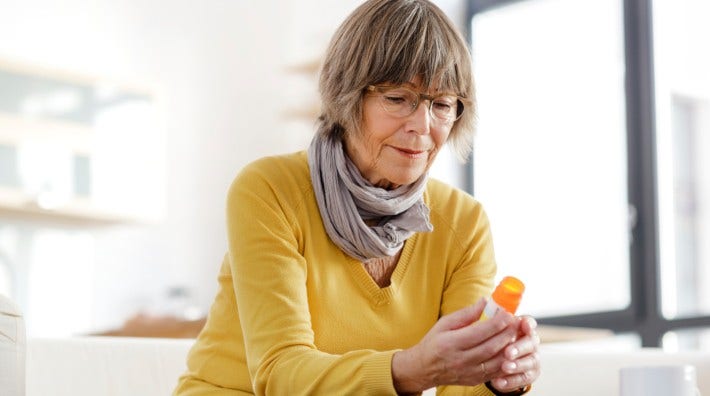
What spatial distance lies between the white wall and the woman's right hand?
3.56 metres

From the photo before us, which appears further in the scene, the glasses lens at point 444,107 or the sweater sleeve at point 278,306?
the glasses lens at point 444,107

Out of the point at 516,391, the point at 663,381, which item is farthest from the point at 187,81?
the point at 663,381

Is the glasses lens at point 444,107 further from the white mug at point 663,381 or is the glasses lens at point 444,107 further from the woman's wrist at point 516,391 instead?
the white mug at point 663,381

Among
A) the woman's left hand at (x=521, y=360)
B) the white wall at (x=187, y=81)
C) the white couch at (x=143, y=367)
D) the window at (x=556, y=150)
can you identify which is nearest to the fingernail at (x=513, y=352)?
the woman's left hand at (x=521, y=360)

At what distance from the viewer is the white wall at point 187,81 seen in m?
4.91

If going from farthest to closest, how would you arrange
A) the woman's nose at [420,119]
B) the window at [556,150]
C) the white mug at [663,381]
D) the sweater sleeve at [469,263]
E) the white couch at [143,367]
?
the window at [556,150] → the white couch at [143,367] → the sweater sleeve at [469,263] → the woman's nose at [420,119] → the white mug at [663,381]

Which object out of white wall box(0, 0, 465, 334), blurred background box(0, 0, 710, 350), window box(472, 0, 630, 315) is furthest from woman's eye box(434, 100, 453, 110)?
white wall box(0, 0, 465, 334)

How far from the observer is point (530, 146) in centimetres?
512

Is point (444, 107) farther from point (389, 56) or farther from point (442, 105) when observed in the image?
point (389, 56)

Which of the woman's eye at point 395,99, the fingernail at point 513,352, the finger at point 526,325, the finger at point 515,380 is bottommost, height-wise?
the finger at point 515,380

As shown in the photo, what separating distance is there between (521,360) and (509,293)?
0.14m

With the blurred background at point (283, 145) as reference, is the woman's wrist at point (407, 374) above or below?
below

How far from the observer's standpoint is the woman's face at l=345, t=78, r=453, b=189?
5.64ft

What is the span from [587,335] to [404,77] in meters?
2.56
